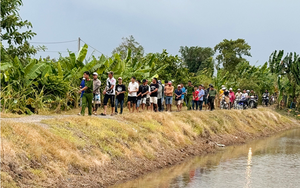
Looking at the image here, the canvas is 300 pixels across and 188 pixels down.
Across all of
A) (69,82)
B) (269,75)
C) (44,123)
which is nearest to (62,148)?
(44,123)

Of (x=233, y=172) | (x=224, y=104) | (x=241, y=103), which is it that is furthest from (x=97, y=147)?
(x=241, y=103)

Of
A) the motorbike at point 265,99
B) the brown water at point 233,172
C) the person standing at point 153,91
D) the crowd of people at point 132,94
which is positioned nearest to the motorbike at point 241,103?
the crowd of people at point 132,94

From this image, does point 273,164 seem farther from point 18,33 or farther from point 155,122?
point 18,33

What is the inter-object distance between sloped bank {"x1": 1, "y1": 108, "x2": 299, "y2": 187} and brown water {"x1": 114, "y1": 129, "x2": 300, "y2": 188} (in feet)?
1.74

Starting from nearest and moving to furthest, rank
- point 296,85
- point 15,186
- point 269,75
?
1. point 15,186
2. point 296,85
3. point 269,75

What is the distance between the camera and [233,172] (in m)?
12.5

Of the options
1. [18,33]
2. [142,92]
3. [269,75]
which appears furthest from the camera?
[269,75]

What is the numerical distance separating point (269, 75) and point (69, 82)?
29678 mm

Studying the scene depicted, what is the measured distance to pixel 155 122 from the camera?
15.6m

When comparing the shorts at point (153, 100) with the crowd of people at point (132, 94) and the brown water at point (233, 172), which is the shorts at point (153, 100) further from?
the brown water at point (233, 172)

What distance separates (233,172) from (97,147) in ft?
13.7

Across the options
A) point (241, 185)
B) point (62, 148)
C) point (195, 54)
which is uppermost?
point (195, 54)

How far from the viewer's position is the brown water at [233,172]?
423 inches

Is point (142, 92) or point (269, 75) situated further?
point (269, 75)
